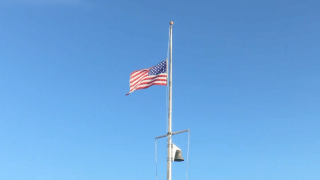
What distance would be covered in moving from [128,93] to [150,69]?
2.53 m

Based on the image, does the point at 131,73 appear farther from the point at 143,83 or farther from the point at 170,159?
the point at 170,159

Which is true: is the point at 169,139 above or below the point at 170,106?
below

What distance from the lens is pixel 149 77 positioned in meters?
31.9

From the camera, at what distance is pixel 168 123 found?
28.3 meters

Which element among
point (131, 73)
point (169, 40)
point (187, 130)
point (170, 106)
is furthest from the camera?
point (131, 73)

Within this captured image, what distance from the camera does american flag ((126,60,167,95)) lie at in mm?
30719

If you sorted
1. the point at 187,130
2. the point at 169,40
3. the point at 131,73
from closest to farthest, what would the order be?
the point at 187,130, the point at 169,40, the point at 131,73

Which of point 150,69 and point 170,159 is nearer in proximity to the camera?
point 170,159

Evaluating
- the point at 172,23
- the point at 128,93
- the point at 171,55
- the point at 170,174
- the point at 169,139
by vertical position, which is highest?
the point at 172,23

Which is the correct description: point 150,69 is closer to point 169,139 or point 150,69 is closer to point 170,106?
point 170,106

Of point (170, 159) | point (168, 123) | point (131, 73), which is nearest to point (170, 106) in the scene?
point (168, 123)

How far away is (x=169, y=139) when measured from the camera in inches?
1096

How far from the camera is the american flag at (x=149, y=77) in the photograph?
30.7 meters

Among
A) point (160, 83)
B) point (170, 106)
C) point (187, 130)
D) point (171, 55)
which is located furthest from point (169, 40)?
point (187, 130)
